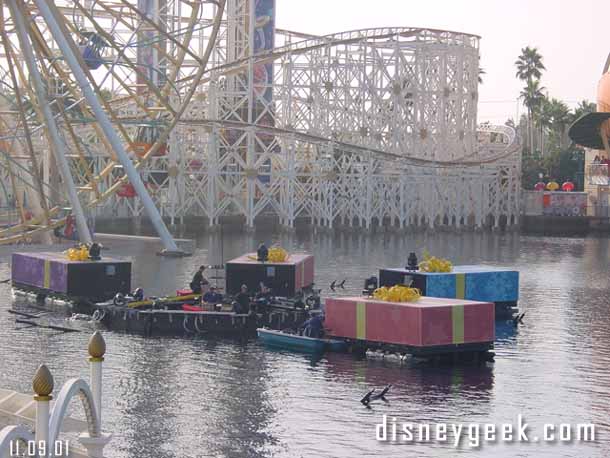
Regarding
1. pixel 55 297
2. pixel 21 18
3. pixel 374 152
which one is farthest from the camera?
pixel 374 152

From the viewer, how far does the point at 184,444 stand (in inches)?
1065

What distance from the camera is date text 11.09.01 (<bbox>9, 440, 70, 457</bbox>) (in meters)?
19.0

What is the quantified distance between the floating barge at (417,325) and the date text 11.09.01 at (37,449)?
16200mm

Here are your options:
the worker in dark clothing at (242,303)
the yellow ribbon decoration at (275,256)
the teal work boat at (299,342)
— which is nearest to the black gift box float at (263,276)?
the yellow ribbon decoration at (275,256)

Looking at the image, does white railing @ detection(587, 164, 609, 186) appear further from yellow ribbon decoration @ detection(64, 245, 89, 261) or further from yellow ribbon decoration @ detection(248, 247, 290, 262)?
yellow ribbon decoration @ detection(64, 245, 89, 261)

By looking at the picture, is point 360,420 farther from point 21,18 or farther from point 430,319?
point 21,18

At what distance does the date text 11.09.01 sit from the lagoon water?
5282 millimetres

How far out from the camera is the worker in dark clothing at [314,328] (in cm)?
3859

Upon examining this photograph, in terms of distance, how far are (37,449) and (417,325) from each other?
59.5 ft

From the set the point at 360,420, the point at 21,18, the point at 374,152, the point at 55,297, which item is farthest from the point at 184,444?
the point at 374,152

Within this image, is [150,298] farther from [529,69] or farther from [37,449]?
[529,69]

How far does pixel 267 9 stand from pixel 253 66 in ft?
39.3

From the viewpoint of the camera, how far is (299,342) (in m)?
38.4

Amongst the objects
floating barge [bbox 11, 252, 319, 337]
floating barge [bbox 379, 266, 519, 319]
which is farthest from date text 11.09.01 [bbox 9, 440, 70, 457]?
floating barge [bbox 379, 266, 519, 319]
